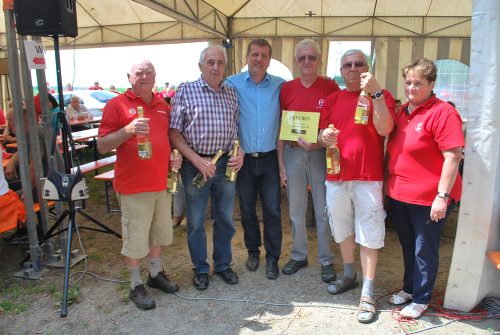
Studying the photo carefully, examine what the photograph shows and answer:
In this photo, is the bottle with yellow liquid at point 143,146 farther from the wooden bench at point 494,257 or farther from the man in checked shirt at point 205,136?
the wooden bench at point 494,257

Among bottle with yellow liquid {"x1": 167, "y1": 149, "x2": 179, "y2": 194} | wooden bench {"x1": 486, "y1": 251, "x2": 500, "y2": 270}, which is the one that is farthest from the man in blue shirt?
wooden bench {"x1": 486, "y1": 251, "x2": 500, "y2": 270}

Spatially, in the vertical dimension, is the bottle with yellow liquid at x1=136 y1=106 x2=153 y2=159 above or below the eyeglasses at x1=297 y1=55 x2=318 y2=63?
below

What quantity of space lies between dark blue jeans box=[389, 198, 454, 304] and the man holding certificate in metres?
0.67

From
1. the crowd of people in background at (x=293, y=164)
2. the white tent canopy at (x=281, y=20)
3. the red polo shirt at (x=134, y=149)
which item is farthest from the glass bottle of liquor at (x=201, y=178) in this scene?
the white tent canopy at (x=281, y=20)

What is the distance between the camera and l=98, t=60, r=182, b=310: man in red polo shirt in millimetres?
2693

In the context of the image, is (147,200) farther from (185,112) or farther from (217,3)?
(217,3)

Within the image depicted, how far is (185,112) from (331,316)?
1.86m

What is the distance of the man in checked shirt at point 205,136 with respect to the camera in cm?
293

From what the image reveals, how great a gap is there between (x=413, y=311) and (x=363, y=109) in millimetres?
1462

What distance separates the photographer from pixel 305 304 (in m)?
3.02

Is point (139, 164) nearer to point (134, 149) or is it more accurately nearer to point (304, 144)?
point (134, 149)

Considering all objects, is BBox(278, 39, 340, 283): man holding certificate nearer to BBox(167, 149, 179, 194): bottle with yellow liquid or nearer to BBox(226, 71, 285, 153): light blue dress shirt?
BBox(226, 71, 285, 153): light blue dress shirt

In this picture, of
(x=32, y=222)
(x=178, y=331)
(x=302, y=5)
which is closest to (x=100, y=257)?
(x=32, y=222)

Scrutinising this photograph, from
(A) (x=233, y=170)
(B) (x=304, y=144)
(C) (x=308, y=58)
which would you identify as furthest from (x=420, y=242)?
(C) (x=308, y=58)
